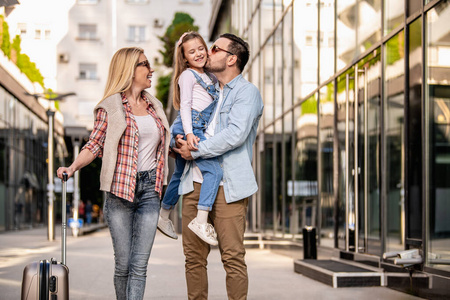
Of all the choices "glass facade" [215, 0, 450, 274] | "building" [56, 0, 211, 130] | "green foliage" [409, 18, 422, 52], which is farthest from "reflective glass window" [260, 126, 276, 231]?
"building" [56, 0, 211, 130]

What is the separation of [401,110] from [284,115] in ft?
24.7

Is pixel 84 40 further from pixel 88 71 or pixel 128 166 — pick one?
pixel 128 166

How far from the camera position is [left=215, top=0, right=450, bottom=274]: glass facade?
26.4 ft

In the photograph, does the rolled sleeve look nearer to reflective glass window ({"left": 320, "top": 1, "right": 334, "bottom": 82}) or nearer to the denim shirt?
the denim shirt

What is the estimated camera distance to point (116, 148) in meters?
5.05

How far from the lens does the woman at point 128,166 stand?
16.6ft

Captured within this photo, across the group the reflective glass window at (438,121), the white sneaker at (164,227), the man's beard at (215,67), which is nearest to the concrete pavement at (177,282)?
the reflective glass window at (438,121)

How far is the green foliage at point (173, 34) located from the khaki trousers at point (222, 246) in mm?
36153

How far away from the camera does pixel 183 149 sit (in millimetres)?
4965

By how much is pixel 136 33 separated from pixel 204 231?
58.2 metres

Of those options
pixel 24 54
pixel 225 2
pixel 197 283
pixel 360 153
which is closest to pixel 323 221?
pixel 360 153

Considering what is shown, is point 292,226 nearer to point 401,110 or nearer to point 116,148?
point 401,110

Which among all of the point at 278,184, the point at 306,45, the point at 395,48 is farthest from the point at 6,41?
the point at 395,48

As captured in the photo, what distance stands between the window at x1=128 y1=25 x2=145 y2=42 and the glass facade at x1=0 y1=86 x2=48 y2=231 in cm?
1973
